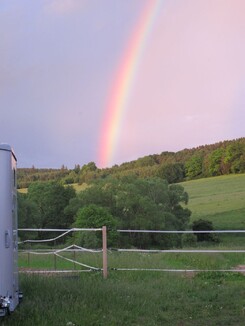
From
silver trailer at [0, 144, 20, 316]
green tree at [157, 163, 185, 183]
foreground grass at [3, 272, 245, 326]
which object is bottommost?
foreground grass at [3, 272, 245, 326]

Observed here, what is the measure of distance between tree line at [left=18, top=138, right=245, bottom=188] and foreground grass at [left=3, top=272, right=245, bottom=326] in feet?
261

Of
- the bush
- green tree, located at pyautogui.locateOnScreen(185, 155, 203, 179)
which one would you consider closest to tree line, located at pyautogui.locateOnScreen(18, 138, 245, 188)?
green tree, located at pyautogui.locateOnScreen(185, 155, 203, 179)

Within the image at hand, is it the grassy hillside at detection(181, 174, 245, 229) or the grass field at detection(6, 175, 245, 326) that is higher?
the grassy hillside at detection(181, 174, 245, 229)

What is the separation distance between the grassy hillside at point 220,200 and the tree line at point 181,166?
2.21 m

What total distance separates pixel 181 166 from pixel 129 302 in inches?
3553

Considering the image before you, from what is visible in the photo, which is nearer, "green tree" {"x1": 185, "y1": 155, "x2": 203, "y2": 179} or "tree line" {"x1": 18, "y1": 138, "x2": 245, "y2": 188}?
"tree line" {"x1": 18, "y1": 138, "x2": 245, "y2": 188}

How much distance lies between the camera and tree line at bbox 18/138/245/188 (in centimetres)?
9156

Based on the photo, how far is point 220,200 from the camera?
261 ft

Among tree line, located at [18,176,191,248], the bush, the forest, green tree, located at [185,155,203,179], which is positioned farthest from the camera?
green tree, located at [185,155,203,179]

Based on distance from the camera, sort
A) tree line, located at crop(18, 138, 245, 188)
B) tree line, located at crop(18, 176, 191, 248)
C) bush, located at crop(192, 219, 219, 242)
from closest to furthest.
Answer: bush, located at crop(192, 219, 219, 242), tree line, located at crop(18, 176, 191, 248), tree line, located at crop(18, 138, 245, 188)

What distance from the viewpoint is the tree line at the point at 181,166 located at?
91562 mm

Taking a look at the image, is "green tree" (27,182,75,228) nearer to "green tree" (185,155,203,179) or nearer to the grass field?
"green tree" (185,155,203,179)

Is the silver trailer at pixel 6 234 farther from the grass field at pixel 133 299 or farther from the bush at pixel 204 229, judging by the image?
the bush at pixel 204 229

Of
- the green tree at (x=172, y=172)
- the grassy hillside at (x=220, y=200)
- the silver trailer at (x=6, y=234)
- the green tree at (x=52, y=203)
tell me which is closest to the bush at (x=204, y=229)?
the grassy hillside at (x=220, y=200)
